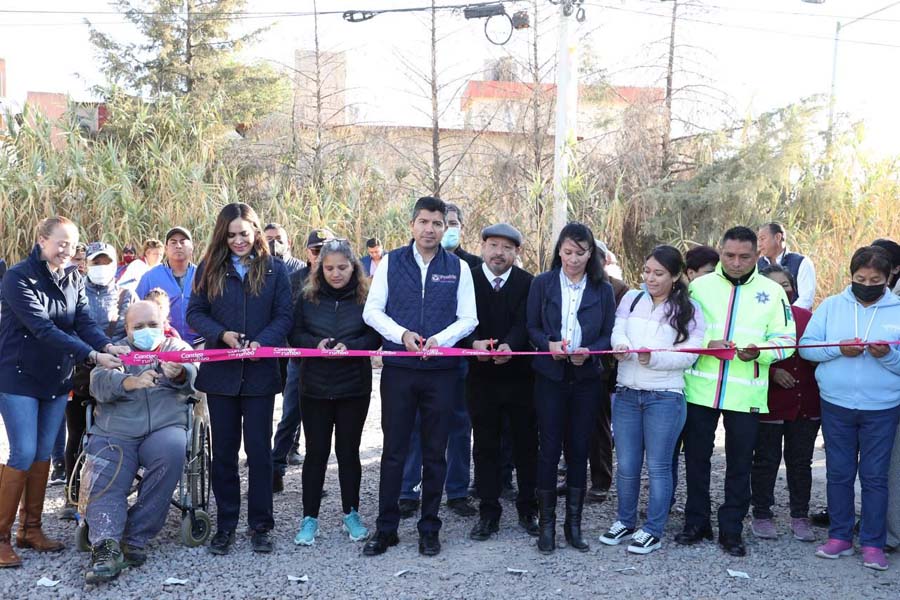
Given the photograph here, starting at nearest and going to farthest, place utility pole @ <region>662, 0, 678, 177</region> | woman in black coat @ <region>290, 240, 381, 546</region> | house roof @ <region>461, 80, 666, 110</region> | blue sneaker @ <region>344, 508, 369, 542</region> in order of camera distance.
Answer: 1. woman in black coat @ <region>290, 240, 381, 546</region>
2. blue sneaker @ <region>344, 508, 369, 542</region>
3. utility pole @ <region>662, 0, 678, 177</region>
4. house roof @ <region>461, 80, 666, 110</region>

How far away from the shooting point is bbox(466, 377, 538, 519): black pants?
5422 mm

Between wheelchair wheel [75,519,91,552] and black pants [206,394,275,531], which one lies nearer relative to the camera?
wheelchair wheel [75,519,91,552]

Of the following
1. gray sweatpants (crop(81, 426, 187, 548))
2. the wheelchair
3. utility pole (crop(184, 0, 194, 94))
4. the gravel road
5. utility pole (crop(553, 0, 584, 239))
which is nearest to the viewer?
the gravel road

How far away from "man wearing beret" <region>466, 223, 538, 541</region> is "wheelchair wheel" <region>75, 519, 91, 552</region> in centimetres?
239

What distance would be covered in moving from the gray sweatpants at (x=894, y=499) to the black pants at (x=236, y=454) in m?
3.96

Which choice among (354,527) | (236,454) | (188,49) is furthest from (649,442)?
(188,49)

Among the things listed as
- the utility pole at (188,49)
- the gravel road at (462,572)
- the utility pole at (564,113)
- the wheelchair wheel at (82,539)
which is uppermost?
the utility pole at (188,49)

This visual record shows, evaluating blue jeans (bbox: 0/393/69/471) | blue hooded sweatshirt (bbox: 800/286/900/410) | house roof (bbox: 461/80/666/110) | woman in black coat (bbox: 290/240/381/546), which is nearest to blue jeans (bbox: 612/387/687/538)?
blue hooded sweatshirt (bbox: 800/286/900/410)

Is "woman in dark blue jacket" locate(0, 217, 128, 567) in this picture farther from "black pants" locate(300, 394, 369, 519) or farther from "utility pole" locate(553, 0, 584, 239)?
"utility pole" locate(553, 0, 584, 239)

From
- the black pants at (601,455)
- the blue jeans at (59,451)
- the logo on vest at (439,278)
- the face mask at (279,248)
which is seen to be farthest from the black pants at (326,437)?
the blue jeans at (59,451)

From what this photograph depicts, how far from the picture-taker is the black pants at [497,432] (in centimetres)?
542

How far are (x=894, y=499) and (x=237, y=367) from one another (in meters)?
4.25

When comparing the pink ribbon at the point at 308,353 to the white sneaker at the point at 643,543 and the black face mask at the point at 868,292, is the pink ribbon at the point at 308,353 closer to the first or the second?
the black face mask at the point at 868,292

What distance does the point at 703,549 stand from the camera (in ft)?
17.0
